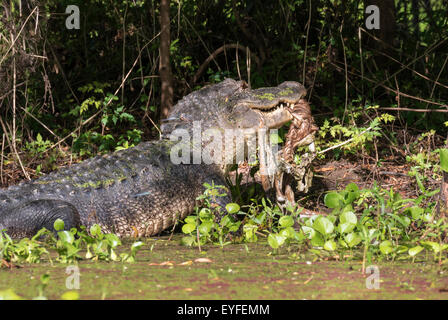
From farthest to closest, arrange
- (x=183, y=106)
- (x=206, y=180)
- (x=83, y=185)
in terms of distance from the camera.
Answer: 1. (x=183, y=106)
2. (x=206, y=180)
3. (x=83, y=185)

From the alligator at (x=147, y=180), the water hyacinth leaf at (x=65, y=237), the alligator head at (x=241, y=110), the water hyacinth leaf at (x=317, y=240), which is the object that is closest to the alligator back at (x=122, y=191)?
the alligator at (x=147, y=180)

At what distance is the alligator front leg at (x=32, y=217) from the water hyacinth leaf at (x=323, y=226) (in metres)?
1.90

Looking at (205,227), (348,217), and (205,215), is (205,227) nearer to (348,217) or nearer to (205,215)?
(205,215)

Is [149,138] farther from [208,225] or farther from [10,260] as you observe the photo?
[10,260]

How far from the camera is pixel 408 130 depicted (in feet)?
21.4

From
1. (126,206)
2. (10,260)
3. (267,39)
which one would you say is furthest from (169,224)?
(267,39)

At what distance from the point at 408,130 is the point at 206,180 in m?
2.52

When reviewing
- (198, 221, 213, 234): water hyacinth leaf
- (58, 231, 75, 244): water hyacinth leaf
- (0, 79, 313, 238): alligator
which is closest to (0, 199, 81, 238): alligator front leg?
(0, 79, 313, 238): alligator

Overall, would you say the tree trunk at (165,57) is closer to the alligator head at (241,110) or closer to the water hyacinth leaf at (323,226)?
the alligator head at (241,110)

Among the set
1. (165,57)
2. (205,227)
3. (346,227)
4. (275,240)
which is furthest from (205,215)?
(165,57)

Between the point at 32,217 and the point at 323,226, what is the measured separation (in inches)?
87.3

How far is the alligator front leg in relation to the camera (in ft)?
14.7

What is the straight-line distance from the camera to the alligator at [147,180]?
457 cm

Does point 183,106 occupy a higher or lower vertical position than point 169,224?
higher
